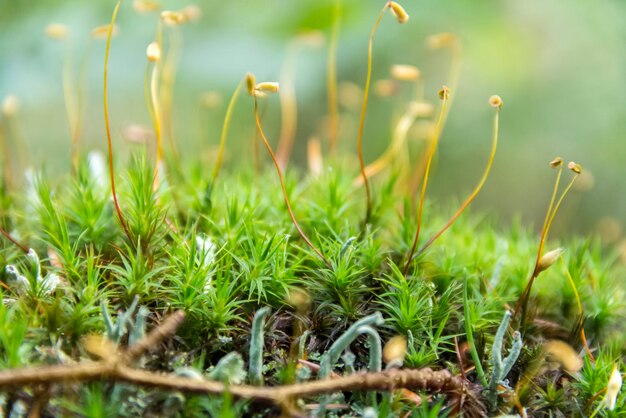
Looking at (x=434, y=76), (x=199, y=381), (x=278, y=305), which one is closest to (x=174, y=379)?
(x=199, y=381)

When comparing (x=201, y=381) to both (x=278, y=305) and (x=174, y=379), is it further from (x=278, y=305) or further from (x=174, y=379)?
(x=278, y=305)

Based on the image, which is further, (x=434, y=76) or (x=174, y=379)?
(x=434, y=76)

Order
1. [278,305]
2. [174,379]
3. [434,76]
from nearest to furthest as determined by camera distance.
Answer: [174,379]
[278,305]
[434,76]

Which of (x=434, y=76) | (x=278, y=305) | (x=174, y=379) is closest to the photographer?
(x=174, y=379)

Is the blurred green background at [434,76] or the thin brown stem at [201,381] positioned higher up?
the blurred green background at [434,76]

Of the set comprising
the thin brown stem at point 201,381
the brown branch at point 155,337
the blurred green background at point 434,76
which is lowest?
the thin brown stem at point 201,381

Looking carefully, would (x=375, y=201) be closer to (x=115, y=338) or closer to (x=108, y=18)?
(x=115, y=338)

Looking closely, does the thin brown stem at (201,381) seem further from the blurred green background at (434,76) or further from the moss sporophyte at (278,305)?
the blurred green background at (434,76)

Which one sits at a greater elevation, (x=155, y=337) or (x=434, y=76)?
(x=434, y=76)

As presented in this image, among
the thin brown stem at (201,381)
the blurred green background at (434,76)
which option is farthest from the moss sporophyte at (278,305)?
the blurred green background at (434,76)
